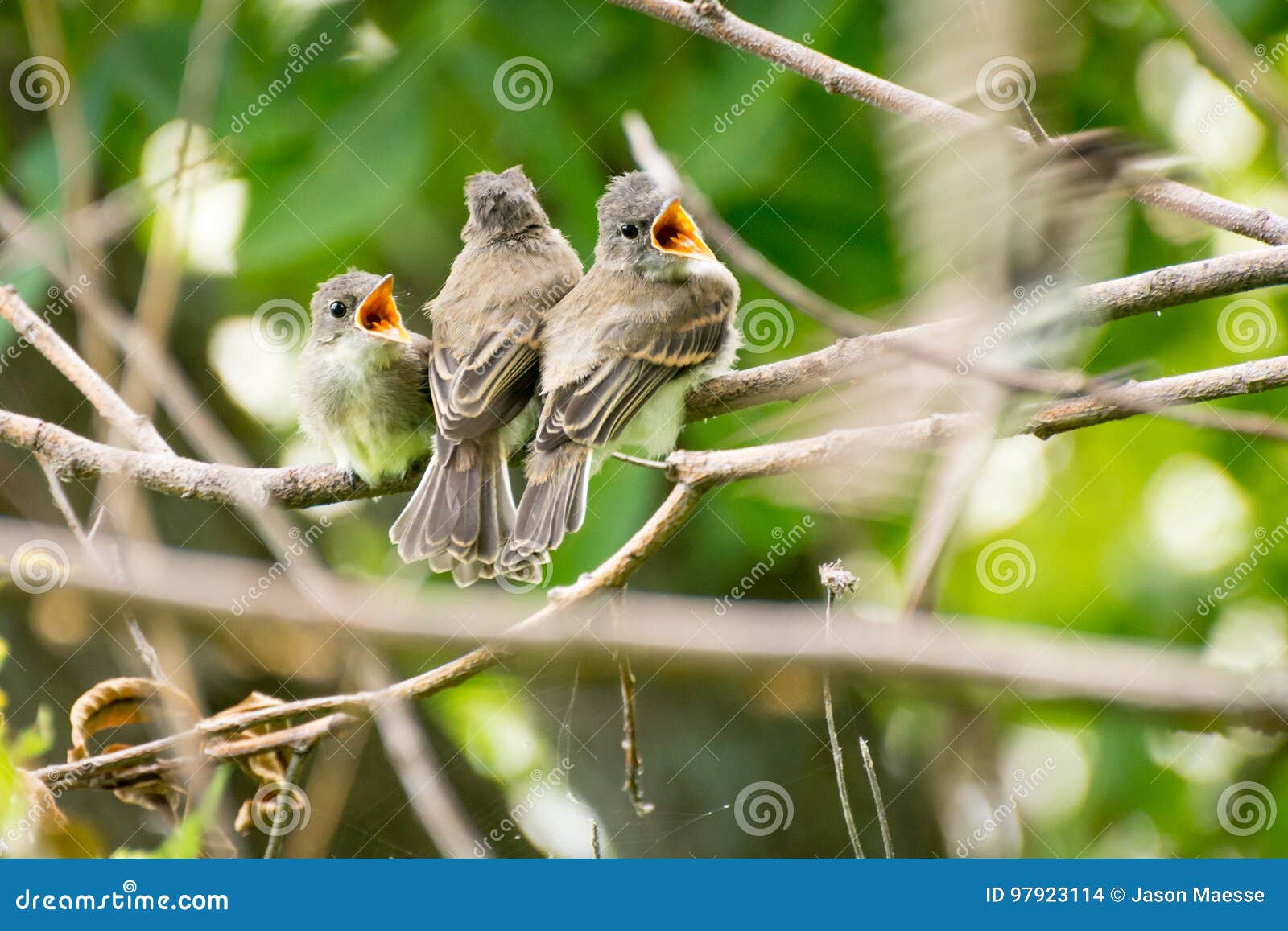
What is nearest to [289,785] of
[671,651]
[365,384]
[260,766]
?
[260,766]

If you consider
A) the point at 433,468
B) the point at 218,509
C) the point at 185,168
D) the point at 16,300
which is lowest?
the point at 433,468

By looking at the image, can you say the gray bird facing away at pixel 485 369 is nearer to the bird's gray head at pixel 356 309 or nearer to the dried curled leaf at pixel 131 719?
the bird's gray head at pixel 356 309

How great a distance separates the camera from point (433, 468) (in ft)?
7.59

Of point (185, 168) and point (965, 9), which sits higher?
point (185, 168)

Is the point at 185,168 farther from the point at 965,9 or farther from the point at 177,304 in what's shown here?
the point at 965,9

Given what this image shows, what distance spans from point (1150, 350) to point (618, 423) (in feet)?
4.66

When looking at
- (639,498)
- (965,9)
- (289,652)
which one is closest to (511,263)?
(639,498)

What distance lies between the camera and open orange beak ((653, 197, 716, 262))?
8.18 ft

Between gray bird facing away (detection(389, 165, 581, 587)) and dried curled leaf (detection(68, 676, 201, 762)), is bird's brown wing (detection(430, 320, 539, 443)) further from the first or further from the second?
dried curled leaf (detection(68, 676, 201, 762))

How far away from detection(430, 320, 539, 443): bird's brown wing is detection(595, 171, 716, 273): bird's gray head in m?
0.33

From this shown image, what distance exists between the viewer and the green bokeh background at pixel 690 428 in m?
2.75

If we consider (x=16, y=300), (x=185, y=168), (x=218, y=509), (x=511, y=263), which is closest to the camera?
(x=511, y=263)

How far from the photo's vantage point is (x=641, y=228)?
2.62 m

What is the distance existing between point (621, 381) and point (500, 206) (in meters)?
0.44
